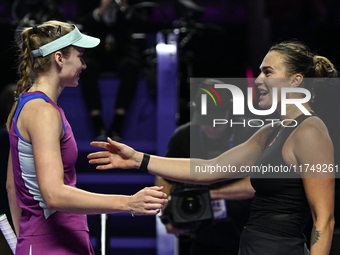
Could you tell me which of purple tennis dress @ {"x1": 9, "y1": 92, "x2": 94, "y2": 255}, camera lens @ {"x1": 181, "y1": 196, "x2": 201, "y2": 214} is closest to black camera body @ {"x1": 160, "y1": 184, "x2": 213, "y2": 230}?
camera lens @ {"x1": 181, "y1": 196, "x2": 201, "y2": 214}

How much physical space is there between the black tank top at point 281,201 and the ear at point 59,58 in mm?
941

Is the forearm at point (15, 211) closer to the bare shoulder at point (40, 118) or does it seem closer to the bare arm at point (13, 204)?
the bare arm at point (13, 204)

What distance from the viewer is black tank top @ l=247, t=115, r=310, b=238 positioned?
1.77 metres

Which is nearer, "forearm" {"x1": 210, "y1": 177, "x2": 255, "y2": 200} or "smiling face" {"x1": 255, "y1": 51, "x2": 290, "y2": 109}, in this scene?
"smiling face" {"x1": 255, "y1": 51, "x2": 290, "y2": 109}

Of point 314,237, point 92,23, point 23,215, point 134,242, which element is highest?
point 92,23

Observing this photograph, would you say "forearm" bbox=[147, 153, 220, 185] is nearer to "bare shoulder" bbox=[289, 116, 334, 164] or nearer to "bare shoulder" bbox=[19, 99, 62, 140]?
"bare shoulder" bbox=[289, 116, 334, 164]

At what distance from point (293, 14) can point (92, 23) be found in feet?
9.75

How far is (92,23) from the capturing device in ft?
14.1

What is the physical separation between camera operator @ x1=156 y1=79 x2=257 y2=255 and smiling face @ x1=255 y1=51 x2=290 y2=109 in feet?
2.41

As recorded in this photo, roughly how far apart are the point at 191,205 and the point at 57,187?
119cm

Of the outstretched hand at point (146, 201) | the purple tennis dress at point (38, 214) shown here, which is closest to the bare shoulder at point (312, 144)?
the outstretched hand at point (146, 201)

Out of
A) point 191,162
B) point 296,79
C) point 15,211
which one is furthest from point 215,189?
point 15,211

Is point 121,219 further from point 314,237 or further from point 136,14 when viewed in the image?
point 314,237

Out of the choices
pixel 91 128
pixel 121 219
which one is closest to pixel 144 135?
pixel 91 128
